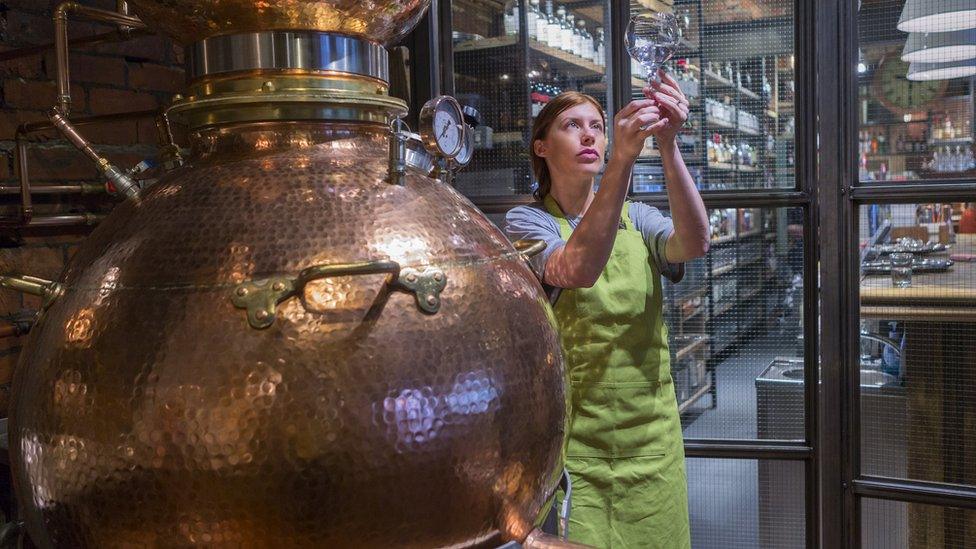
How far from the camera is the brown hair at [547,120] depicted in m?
1.93

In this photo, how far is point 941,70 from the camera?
7.02ft

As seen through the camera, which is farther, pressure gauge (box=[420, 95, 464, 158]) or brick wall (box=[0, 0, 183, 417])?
brick wall (box=[0, 0, 183, 417])

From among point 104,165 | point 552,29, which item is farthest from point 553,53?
point 104,165

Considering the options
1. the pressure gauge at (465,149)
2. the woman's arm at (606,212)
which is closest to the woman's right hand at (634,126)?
the woman's arm at (606,212)

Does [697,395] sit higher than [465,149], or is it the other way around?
[465,149]

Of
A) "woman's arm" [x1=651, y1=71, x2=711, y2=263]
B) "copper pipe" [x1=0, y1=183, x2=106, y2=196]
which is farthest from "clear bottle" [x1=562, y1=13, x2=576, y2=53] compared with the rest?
"copper pipe" [x1=0, y1=183, x2=106, y2=196]

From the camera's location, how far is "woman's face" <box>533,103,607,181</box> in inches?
73.6

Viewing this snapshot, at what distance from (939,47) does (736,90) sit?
489 millimetres

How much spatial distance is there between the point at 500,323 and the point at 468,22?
6.47ft

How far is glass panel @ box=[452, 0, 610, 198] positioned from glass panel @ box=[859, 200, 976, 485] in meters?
0.88

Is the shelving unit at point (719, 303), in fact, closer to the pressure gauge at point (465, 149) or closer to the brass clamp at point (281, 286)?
the pressure gauge at point (465, 149)

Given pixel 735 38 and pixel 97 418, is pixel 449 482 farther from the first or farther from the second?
pixel 735 38

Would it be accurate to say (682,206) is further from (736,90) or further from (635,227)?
(736,90)

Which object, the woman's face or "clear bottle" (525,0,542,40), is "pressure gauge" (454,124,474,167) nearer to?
the woman's face
